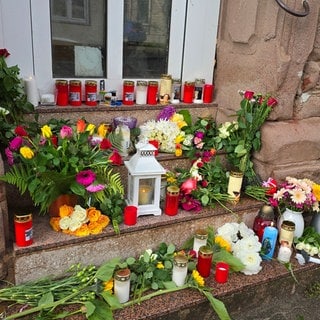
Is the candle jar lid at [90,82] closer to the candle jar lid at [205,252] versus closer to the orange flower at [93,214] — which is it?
the orange flower at [93,214]

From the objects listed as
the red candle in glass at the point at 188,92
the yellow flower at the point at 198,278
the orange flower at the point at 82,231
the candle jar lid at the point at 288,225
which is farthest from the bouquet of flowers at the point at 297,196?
the orange flower at the point at 82,231

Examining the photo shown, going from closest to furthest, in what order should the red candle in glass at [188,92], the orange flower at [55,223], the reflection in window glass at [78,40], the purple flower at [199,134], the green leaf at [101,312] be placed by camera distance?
the green leaf at [101,312]
the orange flower at [55,223]
the reflection in window glass at [78,40]
the purple flower at [199,134]
the red candle in glass at [188,92]

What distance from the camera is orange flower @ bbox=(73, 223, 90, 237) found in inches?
55.5

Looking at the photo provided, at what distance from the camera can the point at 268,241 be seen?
65.3 inches

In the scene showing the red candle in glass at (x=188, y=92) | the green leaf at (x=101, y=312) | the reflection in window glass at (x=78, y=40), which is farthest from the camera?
the red candle in glass at (x=188, y=92)

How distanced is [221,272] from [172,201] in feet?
1.19

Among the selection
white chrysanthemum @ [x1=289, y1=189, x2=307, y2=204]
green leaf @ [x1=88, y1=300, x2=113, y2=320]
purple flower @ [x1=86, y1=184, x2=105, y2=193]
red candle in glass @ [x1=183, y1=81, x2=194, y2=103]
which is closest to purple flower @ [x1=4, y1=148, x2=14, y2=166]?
purple flower @ [x1=86, y1=184, x2=105, y2=193]

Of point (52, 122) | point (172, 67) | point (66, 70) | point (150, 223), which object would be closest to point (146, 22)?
point (172, 67)

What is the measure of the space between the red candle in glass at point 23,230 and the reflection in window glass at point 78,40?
823 mm

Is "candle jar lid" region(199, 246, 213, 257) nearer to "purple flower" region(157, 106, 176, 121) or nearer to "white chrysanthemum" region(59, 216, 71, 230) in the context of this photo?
"white chrysanthemum" region(59, 216, 71, 230)

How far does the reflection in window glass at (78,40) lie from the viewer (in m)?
1.75

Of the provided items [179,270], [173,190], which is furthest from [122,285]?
[173,190]

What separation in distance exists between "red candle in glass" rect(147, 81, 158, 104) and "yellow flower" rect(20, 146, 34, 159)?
82 centimetres

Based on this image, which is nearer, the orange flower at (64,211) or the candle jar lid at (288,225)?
the orange flower at (64,211)
